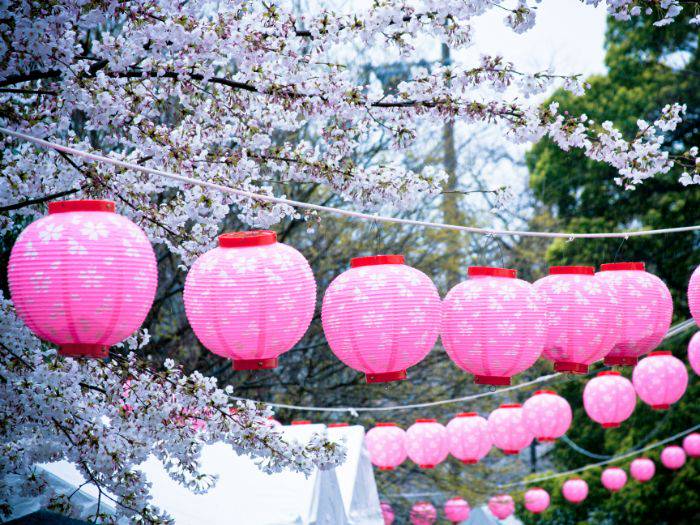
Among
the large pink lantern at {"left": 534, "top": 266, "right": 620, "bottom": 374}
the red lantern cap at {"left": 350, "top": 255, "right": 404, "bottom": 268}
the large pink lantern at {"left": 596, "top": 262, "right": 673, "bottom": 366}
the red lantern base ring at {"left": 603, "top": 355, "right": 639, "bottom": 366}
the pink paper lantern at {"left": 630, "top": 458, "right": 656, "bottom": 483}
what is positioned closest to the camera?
the red lantern cap at {"left": 350, "top": 255, "right": 404, "bottom": 268}

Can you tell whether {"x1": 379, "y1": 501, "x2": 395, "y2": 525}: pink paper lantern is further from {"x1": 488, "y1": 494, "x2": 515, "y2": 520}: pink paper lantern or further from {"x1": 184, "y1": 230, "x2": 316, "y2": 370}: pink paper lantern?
{"x1": 184, "y1": 230, "x2": 316, "y2": 370}: pink paper lantern

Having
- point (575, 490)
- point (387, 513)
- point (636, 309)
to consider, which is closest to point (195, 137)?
point (636, 309)

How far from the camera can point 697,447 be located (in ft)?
56.2

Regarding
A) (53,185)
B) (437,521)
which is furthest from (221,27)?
(437,521)

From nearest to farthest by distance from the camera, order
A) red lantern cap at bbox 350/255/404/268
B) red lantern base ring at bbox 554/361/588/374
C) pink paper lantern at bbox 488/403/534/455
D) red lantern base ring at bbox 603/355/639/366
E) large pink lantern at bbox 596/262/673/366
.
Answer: red lantern cap at bbox 350/255/404/268 → red lantern base ring at bbox 554/361/588/374 → large pink lantern at bbox 596/262/673/366 → red lantern base ring at bbox 603/355/639/366 → pink paper lantern at bbox 488/403/534/455

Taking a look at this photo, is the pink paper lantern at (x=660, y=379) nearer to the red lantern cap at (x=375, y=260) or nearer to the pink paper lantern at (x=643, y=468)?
the red lantern cap at (x=375, y=260)

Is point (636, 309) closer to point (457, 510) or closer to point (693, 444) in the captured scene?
point (457, 510)

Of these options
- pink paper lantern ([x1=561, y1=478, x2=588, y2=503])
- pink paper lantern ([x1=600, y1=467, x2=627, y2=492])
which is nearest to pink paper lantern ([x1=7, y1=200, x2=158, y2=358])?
pink paper lantern ([x1=600, y1=467, x2=627, y2=492])

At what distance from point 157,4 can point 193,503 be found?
4.38 metres

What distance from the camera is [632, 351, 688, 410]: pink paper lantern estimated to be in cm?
1071

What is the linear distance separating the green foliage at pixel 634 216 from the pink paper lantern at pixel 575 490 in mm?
545

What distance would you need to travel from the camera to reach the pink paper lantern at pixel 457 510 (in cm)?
1698

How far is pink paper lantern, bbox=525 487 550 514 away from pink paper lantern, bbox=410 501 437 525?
2.31 meters

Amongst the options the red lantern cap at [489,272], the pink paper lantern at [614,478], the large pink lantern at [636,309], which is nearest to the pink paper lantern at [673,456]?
the pink paper lantern at [614,478]
